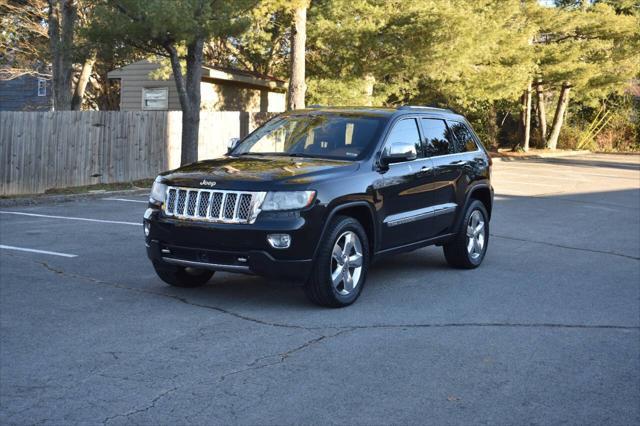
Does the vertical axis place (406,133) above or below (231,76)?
below

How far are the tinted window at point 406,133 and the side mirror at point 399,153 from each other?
27 cm

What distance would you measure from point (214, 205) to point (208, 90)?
22.4 metres

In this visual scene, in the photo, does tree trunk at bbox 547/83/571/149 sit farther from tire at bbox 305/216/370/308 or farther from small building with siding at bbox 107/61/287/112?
tire at bbox 305/216/370/308

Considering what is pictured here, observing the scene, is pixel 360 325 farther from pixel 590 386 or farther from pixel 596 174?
pixel 596 174

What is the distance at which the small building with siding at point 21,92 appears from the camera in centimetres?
4349

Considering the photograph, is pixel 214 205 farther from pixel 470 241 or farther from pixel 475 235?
pixel 475 235

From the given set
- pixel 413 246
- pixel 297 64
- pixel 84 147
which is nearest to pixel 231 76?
pixel 297 64

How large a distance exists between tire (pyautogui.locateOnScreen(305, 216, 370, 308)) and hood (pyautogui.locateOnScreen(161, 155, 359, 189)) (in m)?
0.47

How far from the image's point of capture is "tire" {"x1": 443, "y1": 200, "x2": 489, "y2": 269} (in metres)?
9.65


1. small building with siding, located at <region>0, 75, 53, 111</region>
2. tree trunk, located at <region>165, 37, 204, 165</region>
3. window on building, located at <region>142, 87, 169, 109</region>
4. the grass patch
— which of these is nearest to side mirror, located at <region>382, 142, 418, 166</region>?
the grass patch

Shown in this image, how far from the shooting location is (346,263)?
7605mm

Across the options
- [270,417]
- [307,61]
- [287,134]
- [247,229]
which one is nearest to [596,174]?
[307,61]

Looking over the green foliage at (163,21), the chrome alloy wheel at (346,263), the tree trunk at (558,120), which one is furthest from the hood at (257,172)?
the tree trunk at (558,120)

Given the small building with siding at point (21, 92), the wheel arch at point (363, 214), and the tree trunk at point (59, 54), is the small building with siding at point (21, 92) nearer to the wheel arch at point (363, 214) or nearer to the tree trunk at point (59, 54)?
the tree trunk at point (59, 54)
